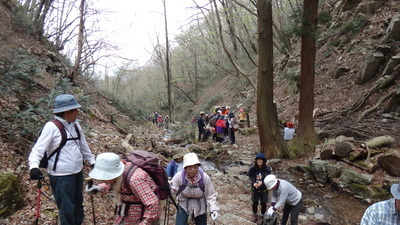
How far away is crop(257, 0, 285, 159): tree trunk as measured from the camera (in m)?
8.84

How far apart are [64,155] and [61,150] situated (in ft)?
0.23

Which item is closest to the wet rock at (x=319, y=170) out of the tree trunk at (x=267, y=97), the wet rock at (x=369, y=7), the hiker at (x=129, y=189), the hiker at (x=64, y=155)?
the tree trunk at (x=267, y=97)

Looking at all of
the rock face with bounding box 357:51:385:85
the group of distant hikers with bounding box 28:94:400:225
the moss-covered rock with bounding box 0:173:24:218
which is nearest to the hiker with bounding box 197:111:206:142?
the rock face with bounding box 357:51:385:85

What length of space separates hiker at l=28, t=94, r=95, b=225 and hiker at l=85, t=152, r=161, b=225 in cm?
89

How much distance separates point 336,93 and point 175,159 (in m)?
10.7

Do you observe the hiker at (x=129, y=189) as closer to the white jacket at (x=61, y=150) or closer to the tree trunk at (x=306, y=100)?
the white jacket at (x=61, y=150)

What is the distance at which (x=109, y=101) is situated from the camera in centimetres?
1866

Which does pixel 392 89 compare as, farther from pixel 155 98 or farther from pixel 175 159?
pixel 155 98

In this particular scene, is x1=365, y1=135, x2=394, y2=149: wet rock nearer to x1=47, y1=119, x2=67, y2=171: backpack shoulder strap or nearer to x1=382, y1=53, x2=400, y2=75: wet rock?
x1=382, y1=53, x2=400, y2=75: wet rock

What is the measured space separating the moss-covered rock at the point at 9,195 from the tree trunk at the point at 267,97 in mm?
7465

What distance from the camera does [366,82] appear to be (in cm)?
1109

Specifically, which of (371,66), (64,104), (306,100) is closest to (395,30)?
(371,66)

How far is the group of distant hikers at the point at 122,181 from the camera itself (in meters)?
2.27

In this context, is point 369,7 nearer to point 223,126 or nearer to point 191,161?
point 223,126
